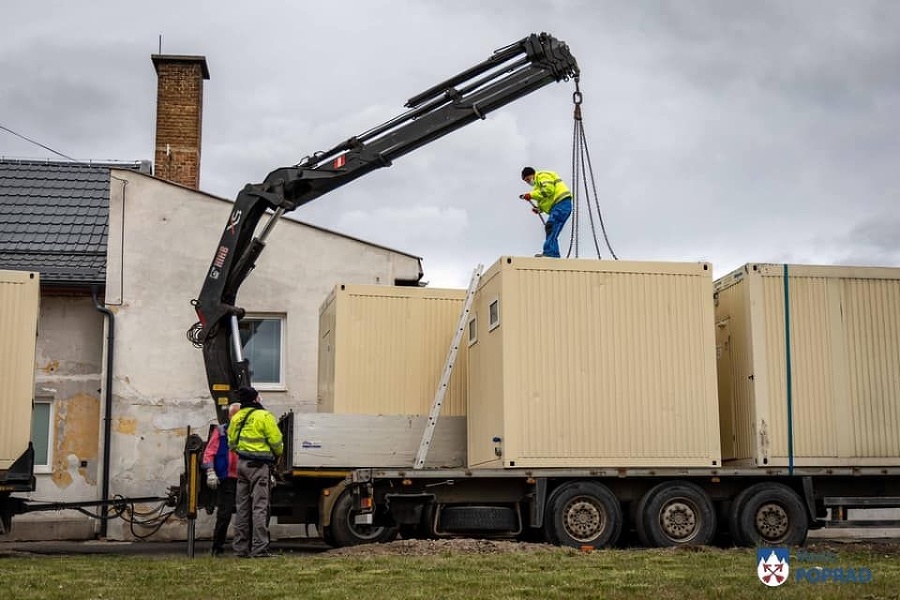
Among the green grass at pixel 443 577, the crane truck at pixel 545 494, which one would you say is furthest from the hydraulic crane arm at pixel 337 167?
the green grass at pixel 443 577

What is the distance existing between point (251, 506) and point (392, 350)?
3.99 meters

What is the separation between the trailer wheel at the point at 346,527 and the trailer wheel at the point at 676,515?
11.1 feet

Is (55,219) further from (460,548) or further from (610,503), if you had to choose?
(610,503)

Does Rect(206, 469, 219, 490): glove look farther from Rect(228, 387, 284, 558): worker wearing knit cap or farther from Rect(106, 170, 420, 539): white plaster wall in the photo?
Rect(106, 170, 420, 539): white plaster wall

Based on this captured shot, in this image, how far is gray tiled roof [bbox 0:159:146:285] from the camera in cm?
2172

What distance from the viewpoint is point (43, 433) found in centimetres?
2102

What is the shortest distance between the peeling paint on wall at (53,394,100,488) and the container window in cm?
867

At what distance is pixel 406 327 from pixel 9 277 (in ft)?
17.8

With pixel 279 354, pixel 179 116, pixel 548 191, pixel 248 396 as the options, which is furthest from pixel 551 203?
pixel 179 116

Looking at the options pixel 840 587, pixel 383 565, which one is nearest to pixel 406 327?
pixel 383 565

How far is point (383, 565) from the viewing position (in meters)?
12.1

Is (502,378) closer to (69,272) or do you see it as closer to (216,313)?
(216,313)

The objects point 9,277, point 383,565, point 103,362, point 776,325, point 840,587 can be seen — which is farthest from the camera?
point 103,362
